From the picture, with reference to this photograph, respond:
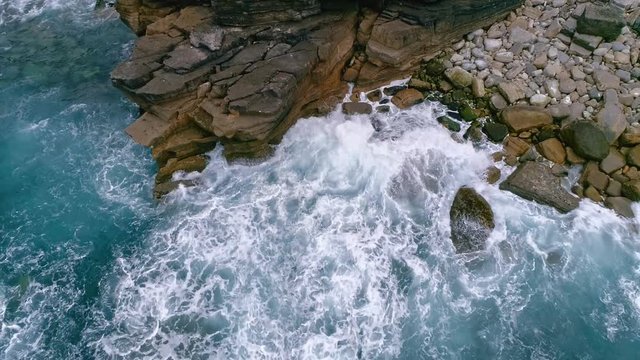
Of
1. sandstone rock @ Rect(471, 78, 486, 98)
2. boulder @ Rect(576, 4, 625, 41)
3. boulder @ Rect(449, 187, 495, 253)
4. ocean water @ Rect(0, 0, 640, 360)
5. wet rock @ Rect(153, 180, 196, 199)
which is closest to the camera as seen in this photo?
ocean water @ Rect(0, 0, 640, 360)

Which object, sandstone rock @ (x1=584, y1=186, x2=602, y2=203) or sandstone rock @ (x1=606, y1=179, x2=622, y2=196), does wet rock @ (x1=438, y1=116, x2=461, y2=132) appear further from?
sandstone rock @ (x1=606, y1=179, x2=622, y2=196)

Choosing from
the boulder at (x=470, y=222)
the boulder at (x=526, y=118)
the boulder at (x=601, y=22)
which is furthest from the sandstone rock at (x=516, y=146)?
the boulder at (x=601, y=22)

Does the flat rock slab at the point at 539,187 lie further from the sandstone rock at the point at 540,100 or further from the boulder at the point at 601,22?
the boulder at the point at 601,22

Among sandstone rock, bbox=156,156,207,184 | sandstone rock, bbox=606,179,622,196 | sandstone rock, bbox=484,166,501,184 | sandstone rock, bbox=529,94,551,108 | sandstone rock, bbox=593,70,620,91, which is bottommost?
sandstone rock, bbox=156,156,207,184

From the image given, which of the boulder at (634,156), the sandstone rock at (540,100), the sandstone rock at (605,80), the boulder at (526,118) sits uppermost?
the sandstone rock at (605,80)

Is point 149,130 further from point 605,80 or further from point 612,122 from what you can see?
point 605,80

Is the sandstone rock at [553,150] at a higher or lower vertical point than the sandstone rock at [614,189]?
higher

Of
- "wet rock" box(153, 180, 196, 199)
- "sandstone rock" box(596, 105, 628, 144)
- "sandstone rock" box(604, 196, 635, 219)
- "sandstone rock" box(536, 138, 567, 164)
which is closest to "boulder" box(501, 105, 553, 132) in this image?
"sandstone rock" box(536, 138, 567, 164)

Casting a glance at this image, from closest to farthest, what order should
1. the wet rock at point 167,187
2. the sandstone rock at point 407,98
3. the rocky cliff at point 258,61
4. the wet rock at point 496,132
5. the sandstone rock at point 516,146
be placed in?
the rocky cliff at point 258,61 < the wet rock at point 167,187 < the sandstone rock at point 516,146 < the wet rock at point 496,132 < the sandstone rock at point 407,98

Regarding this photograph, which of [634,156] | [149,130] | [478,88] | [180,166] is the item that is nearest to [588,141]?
[634,156]
